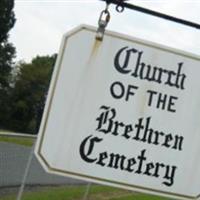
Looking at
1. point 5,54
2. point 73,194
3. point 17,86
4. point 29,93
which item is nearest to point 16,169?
point 73,194

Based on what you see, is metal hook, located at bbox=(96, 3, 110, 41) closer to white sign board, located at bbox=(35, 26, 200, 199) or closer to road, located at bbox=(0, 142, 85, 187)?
white sign board, located at bbox=(35, 26, 200, 199)

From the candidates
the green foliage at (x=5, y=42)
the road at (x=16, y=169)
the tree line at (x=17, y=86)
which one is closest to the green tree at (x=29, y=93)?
the tree line at (x=17, y=86)

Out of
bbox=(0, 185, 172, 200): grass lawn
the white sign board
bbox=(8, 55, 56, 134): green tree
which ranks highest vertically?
bbox=(8, 55, 56, 134): green tree

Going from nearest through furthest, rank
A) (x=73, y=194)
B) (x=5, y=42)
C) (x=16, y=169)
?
(x=16, y=169) < (x=73, y=194) < (x=5, y=42)

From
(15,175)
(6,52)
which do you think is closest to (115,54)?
(15,175)

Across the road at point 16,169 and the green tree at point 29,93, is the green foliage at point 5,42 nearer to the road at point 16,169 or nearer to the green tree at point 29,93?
the green tree at point 29,93

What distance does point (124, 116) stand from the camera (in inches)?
98.0

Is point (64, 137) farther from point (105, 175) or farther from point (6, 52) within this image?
point (6, 52)

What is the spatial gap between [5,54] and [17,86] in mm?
10580

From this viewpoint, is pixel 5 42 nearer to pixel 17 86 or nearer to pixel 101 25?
pixel 17 86

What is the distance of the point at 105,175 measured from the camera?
2.46 m

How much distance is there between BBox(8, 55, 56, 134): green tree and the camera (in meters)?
73.8

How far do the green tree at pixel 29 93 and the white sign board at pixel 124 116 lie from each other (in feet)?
220

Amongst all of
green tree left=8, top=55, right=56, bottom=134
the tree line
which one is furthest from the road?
green tree left=8, top=55, right=56, bottom=134
